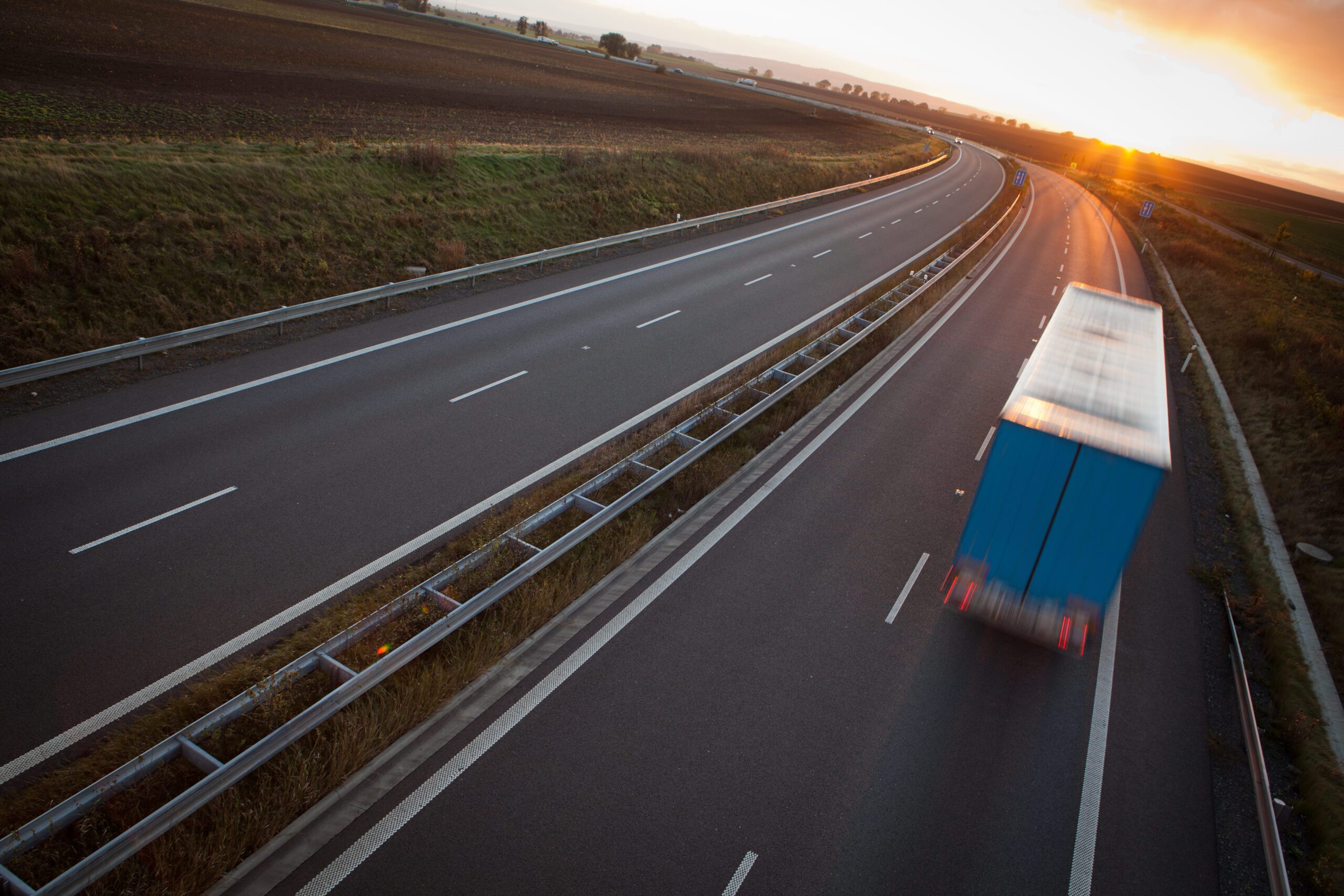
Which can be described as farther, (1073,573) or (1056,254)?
(1056,254)

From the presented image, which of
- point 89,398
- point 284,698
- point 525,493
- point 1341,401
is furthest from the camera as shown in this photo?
point 1341,401

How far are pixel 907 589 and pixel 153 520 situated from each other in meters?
10.2

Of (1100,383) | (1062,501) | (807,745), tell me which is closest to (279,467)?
(807,745)

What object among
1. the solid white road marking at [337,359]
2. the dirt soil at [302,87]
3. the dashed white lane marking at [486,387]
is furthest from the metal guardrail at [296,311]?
the dirt soil at [302,87]

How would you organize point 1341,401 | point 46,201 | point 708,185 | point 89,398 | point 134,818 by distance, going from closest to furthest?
1. point 134,818
2. point 89,398
3. point 46,201
4. point 1341,401
5. point 708,185

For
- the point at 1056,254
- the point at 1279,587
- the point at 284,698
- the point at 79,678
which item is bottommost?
the point at 79,678

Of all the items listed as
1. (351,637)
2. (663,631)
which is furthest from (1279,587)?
(351,637)

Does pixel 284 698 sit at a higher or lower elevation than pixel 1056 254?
lower

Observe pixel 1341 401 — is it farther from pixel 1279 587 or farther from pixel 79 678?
pixel 79 678

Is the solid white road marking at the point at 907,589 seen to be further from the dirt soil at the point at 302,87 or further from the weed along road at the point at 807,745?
the dirt soil at the point at 302,87

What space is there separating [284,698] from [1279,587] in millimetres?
13921

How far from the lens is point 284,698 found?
665 centimetres

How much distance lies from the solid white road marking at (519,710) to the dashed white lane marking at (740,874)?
2529 millimetres

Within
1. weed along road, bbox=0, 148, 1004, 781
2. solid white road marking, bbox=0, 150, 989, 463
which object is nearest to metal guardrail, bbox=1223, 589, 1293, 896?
weed along road, bbox=0, 148, 1004, 781
